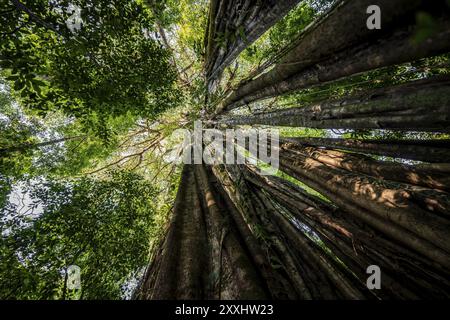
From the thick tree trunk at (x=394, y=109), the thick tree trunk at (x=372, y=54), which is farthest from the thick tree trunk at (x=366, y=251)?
the thick tree trunk at (x=372, y=54)

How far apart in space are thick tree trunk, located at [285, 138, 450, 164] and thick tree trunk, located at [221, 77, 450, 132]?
20.2 inches

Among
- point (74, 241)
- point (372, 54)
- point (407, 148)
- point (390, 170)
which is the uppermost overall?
point (372, 54)

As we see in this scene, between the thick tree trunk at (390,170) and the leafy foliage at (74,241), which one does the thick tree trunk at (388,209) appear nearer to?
the thick tree trunk at (390,170)

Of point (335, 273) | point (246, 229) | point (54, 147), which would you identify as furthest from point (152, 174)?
point (335, 273)

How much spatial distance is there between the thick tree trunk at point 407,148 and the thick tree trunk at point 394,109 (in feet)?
1.68

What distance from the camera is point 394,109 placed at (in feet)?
6.86

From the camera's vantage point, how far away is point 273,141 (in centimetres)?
477

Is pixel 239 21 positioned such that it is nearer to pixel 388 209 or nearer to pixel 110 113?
pixel 110 113

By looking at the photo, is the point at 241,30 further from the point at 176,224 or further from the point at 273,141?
the point at 176,224

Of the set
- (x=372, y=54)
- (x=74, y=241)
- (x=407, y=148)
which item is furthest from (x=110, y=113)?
(x=407, y=148)

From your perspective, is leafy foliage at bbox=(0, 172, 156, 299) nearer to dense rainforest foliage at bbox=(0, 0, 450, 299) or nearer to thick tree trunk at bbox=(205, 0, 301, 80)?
dense rainforest foliage at bbox=(0, 0, 450, 299)

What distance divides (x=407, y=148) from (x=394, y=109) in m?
1.14

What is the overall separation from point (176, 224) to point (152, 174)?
728 centimetres

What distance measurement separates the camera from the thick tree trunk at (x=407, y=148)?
8.16 feet
